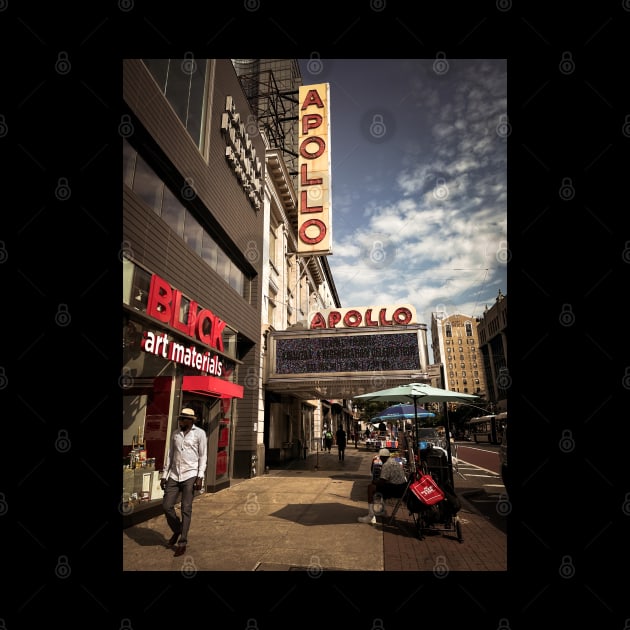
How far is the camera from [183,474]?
5938 millimetres

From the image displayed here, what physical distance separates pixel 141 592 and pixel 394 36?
4212mm

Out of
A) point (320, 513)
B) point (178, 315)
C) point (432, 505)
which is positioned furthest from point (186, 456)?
point (432, 505)

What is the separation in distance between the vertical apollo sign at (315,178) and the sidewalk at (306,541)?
12.1 m

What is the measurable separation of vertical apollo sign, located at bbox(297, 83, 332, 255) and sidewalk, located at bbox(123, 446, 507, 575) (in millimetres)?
12131

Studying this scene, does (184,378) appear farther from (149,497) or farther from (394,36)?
(394,36)

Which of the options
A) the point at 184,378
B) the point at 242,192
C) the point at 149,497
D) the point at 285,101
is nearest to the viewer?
the point at 149,497

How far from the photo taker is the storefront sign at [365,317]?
54.1 feet

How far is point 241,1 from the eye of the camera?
2525 mm

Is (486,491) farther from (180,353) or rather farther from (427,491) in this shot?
(180,353)

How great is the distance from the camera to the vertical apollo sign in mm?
18578

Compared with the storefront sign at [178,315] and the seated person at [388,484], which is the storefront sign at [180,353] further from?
the seated person at [388,484]
